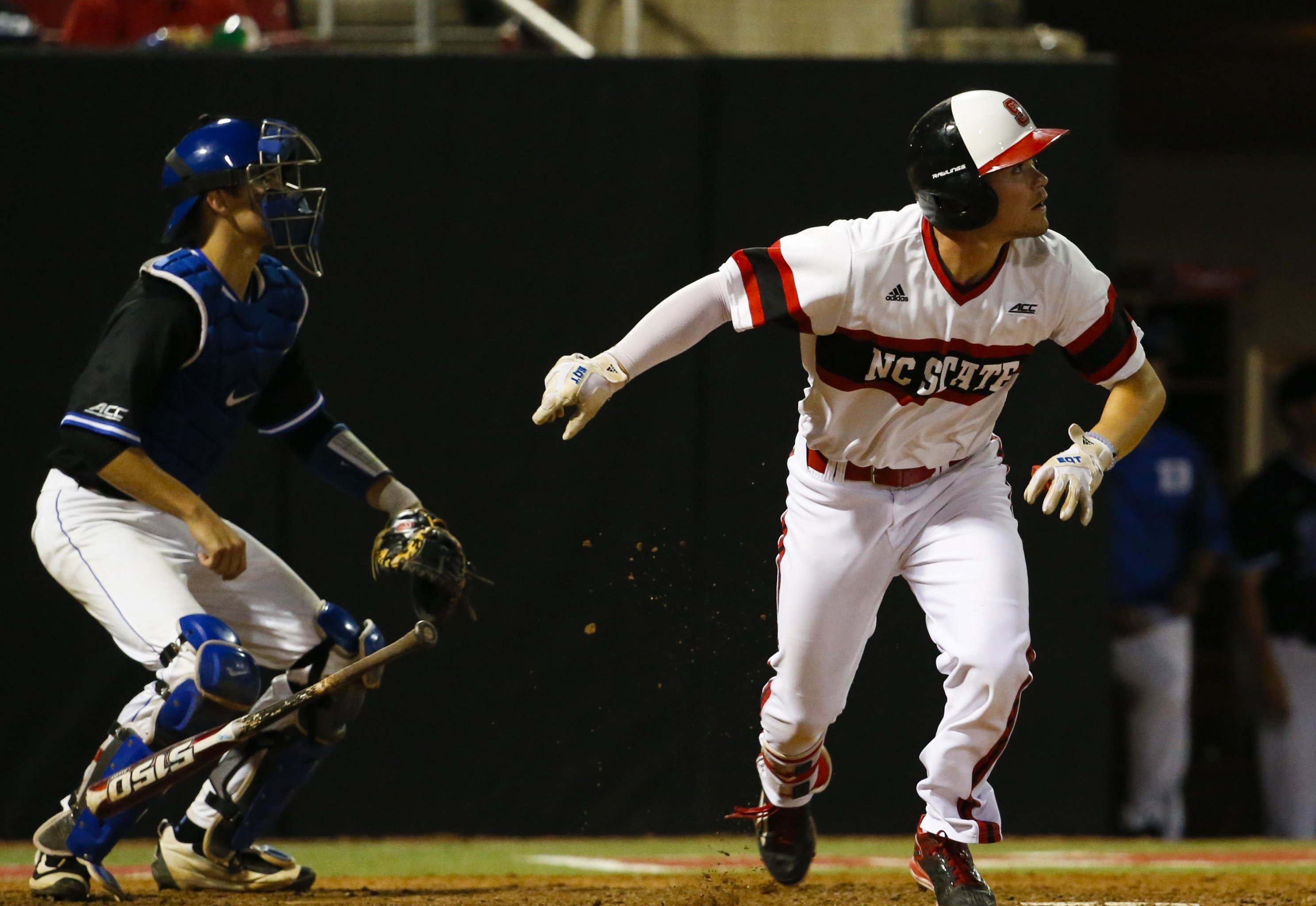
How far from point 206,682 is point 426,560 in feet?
2.31

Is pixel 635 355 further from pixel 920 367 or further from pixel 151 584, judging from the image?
pixel 151 584

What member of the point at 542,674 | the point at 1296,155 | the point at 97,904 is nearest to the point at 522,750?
Answer: the point at 542,674

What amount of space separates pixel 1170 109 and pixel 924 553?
9430mm

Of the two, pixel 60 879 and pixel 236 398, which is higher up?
pixel 236 398

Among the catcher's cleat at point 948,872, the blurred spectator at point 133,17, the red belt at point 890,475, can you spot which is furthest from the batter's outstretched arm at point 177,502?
the blurred spectator at point 133,17

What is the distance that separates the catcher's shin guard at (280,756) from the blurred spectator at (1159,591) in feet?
12.4

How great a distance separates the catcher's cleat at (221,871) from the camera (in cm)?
454

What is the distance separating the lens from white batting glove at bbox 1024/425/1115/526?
3625mm

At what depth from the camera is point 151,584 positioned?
415 cm

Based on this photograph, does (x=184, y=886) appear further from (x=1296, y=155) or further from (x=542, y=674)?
(x=1296, y=155)

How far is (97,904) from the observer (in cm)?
416

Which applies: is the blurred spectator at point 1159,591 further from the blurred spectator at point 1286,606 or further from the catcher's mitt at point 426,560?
the catcher's mitt at point 426,560

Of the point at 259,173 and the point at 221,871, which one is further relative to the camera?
the point at 221,871

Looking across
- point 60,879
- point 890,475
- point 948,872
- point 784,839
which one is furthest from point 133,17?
point 948,872
